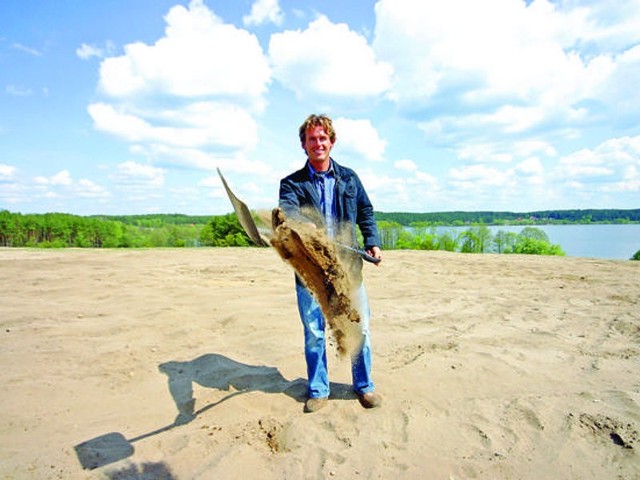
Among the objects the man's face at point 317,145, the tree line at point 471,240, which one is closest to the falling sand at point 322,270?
the man's face at point 317,145

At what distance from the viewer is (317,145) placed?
123 inches

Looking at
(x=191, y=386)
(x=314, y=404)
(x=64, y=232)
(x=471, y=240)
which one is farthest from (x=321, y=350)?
(x=64, y=232)

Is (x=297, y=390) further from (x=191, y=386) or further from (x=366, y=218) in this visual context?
(x=366, y=218)

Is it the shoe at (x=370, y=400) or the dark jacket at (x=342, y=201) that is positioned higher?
the dark jacket at (x=342, y=201)

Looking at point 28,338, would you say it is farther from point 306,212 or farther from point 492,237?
point 492,237

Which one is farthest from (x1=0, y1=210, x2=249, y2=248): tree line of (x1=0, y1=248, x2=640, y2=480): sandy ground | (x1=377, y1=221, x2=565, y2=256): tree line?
(x1=0, y1=248, x2=640, y2=480): sandy ground

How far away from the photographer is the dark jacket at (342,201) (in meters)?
3.12

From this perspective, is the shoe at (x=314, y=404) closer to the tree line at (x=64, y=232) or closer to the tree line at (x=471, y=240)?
the tree line at (x=471, y=240)

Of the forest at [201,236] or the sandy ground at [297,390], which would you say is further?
the forest at [201,236]

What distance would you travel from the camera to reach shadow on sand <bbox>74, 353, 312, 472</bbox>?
8.78ft

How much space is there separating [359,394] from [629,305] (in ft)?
18.7

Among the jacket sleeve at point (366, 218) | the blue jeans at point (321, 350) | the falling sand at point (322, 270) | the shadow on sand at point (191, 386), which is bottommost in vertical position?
the shadow on sand at point (191, 386)

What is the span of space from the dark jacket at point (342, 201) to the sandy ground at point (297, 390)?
1.48 metres

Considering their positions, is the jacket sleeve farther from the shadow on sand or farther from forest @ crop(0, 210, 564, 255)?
forest @ crop(0, 210, 564, 255)
